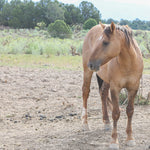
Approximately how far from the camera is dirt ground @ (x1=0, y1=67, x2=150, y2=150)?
4391 millimetres

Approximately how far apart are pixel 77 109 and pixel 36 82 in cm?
286

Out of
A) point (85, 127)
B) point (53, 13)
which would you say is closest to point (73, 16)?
point (53, 13)

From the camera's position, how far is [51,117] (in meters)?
5.93

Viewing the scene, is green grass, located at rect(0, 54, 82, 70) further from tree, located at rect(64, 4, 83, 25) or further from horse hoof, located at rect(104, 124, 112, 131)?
tree, located at rect(64, 4, 83, 25)

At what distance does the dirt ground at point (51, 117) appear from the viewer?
439 cm

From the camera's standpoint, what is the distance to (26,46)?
1777cm

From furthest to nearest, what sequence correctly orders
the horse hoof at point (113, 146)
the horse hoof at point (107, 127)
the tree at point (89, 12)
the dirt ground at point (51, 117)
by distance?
the tree at point (89, 12), the horse hoof at point (107, 127), the dirt ground at point (51, 117), the horse hoof at point (113, 146)

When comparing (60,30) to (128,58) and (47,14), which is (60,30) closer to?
(47,14)

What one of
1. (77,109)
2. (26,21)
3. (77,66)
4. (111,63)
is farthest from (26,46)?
(26,21)

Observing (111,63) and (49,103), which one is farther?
(49,103)

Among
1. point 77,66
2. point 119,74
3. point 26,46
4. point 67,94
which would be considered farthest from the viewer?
point 26,46

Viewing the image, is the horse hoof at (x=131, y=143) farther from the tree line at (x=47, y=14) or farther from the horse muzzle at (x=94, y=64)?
the tree line at (x=47, y=14)

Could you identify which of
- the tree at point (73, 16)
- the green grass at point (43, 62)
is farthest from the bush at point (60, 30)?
the tree at point (73, 16)

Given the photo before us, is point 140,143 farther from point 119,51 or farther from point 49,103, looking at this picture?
point 49,103
